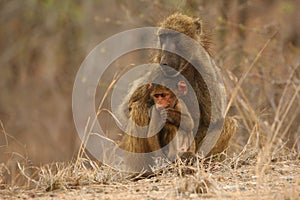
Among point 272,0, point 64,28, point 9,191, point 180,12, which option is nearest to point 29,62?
point 64,28

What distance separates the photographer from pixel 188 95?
5.80 meters

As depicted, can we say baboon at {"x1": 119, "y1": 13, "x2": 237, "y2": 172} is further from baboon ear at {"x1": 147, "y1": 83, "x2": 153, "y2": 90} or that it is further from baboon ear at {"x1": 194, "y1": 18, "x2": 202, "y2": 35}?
baboon ear at {"x1": 194, "y1": 18, "x2": 202, "y2": 35}

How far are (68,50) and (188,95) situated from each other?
1148 centimetres

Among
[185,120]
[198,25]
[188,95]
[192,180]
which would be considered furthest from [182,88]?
[192,180]

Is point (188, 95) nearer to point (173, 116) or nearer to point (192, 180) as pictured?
point (173, 116)

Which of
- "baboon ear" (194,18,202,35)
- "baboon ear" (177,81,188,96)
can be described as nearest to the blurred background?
"baboon ear" (194,18,202,35)

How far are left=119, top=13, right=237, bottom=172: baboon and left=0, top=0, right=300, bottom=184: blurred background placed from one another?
2205 millimetres

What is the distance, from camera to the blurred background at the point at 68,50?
30.4 ft

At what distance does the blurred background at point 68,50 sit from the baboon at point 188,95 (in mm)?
2205

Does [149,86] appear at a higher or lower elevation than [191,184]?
higher

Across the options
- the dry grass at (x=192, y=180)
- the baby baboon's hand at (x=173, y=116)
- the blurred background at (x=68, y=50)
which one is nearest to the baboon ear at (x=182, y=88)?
the baby baboon's hand at (x=173, y=116)

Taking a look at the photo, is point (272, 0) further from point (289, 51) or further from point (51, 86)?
point (289, 51)

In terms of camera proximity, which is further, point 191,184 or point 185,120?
point 185,120

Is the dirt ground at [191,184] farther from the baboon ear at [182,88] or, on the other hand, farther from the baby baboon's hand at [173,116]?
the baboon ear at [182,88]
